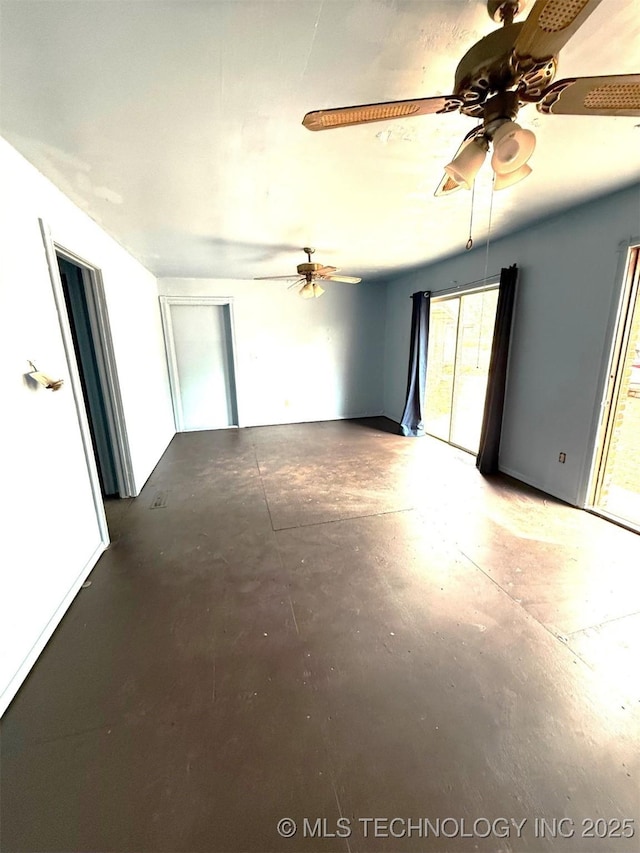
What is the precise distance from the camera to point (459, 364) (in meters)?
4.45

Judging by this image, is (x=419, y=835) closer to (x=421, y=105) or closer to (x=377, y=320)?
(x=421, y=105)

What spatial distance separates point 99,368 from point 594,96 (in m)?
3.32

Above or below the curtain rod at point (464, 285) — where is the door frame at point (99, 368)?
below

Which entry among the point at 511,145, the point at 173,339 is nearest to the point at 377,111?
the point at 511,145

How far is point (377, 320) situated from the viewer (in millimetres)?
5984

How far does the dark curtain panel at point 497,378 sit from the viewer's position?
3.31 m

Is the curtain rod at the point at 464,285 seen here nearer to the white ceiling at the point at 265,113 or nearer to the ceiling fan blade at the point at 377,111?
the white ceiling at the point at 265,113

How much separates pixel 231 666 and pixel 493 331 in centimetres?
363

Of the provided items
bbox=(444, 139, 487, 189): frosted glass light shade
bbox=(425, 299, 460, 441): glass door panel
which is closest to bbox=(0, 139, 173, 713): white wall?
bbox=(444, 139, 487, 189): frosted glass light shade

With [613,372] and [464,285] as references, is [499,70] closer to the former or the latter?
[613,372]

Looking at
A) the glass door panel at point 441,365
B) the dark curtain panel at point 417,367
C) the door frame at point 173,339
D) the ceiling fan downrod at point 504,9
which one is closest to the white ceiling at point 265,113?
the ceiling fan downrod at point 504,9

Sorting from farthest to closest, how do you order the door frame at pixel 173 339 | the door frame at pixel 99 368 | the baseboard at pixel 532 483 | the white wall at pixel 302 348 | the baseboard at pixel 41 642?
the white wall at pixel 302 348 → the door frame at pixel 173 339 → the baseboard at pixel 532 483 → the door frame at pixel 99 368 → the baseboard at pixel 41 642

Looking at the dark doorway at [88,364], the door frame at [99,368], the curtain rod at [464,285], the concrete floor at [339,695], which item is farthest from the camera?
the curtain rod at [464,285]

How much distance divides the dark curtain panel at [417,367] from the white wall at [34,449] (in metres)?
3.85
